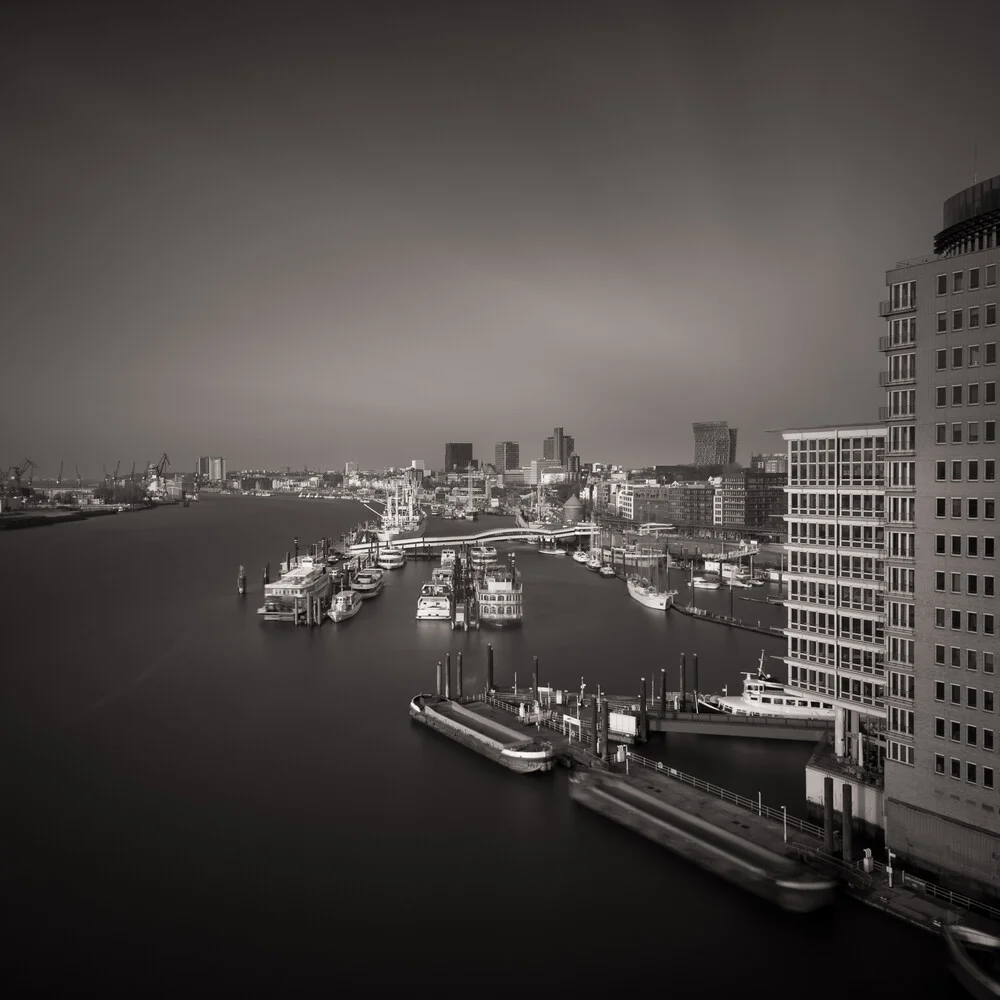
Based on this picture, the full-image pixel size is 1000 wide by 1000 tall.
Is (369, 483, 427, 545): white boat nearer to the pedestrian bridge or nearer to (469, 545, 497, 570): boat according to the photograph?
the pedestrian bridge

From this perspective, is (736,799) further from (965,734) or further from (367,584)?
(367,584)

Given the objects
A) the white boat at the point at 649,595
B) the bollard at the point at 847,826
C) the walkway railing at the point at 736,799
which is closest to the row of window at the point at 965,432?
the bollard at the point at 847,826

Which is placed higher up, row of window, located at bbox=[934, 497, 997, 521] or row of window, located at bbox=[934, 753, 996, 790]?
row of window, located at bbox=[934, 497, 997, 521]

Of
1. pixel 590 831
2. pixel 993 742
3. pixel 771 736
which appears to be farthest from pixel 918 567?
pixel 771 736

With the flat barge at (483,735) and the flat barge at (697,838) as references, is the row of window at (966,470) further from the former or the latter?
the flat barge at (483,735)

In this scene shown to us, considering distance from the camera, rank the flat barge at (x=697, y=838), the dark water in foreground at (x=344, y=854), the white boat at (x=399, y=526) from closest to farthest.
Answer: the dark water in foreground at (x=344, y=854)
the flat barge at (x=697, y=838)
the white boat at (x=399, y=526)

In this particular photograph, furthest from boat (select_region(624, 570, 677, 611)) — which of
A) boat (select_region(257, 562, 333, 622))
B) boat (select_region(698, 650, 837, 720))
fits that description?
boat (select_region(257, 562, 333, 622))
